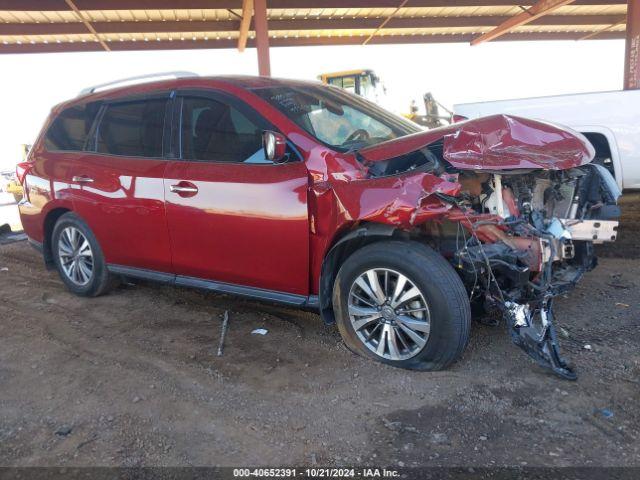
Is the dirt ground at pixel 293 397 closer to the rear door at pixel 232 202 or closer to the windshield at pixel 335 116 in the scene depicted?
the rear door at pixel 232 202

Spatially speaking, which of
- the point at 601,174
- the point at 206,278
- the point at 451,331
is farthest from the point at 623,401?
the point at 206,278

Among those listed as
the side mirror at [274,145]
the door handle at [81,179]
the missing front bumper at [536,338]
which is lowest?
the missing front bumper at [536,338]

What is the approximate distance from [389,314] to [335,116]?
162cm

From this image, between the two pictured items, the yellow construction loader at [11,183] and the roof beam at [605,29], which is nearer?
the yellow construction loader at [11,183]

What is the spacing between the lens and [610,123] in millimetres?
5758

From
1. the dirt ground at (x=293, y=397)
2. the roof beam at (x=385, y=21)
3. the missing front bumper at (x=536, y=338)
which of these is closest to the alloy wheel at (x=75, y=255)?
the dirt ground at (x=293, y=397)

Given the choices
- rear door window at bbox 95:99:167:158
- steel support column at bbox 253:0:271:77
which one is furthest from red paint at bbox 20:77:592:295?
steel support column at bbox 253:0:271:77

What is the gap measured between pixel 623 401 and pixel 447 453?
3.62 feet

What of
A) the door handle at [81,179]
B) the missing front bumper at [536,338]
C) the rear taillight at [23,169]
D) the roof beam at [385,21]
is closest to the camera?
the missing front bumper at [536,338]

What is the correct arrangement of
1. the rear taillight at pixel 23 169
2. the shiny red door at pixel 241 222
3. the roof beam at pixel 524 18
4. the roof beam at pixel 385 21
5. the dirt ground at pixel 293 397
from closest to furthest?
the dirt ground at pixel 293 397 → the shiny red door at pixel 241 222 → the rear taillight at pixel 23 169 → the roof beam at pixel 524 18 → the roof beam at pixel 385 21

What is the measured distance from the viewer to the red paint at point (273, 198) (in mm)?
3057

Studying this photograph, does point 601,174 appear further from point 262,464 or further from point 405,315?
point 262,464

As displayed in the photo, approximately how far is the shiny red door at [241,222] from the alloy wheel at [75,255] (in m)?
1.27

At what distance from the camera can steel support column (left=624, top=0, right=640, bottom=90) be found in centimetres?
1091
